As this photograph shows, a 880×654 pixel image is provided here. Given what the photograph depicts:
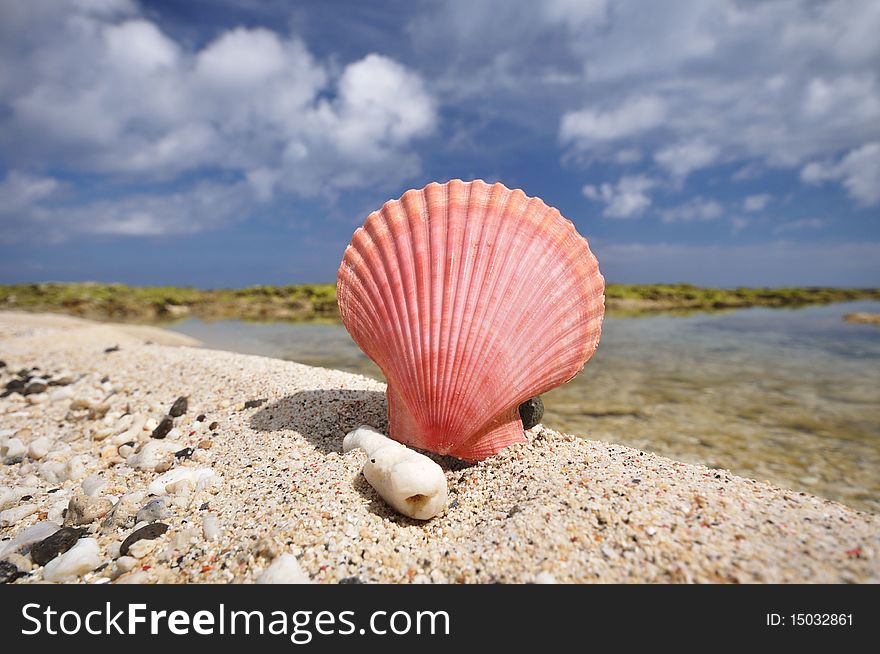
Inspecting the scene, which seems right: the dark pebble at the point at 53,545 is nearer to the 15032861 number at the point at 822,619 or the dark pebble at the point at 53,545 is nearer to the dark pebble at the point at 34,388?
the 15032861 number at the point at 822,619

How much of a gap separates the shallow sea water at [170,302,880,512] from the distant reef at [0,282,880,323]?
9.24 m

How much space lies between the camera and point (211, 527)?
2.27m

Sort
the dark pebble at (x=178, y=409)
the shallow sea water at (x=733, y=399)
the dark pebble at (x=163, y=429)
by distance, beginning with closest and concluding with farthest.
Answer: the dark pebble at (x=163, y=429) → the dark pebble at (x=178, y=409) → the shallow sea water at (x=733, y=399)

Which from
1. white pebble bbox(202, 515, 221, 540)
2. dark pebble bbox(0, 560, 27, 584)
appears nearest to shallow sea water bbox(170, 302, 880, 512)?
white pebble bbox(202, 515, 221, 540)

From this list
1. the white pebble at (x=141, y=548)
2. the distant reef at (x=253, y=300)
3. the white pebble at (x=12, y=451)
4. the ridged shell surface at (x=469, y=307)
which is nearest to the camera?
the white pebble at (x=141, y=548)

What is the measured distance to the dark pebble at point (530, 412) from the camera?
332cm

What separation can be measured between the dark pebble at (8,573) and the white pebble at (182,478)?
716mm

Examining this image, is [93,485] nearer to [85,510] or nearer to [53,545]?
[85,510]

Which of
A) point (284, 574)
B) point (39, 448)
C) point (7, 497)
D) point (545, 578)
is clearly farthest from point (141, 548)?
point (39, 448)

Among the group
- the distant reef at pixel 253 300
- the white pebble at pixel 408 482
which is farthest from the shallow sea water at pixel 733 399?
the distant reef at pixel 253 300

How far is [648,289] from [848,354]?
854 inches

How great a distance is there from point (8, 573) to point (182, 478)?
0.87 m

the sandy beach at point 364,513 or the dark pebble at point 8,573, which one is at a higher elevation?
the sandy beach at point 364,513

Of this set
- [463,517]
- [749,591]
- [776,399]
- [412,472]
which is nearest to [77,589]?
[412,472]
